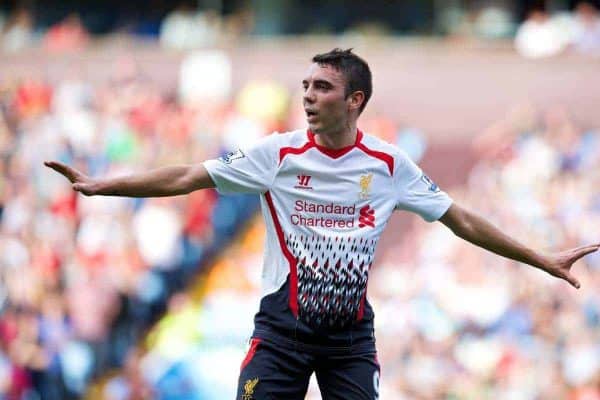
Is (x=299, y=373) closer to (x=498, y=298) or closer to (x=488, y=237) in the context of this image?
(x=488, y=237)

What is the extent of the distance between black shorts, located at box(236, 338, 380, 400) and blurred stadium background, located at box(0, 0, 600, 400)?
8642 millimetres

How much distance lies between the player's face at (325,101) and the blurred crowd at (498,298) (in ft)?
28.2

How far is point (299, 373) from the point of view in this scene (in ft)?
21.1

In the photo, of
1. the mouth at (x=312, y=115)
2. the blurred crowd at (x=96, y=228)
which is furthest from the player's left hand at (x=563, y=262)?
the blurred crowd at (x=96, y=228)

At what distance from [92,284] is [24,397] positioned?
1824 mm

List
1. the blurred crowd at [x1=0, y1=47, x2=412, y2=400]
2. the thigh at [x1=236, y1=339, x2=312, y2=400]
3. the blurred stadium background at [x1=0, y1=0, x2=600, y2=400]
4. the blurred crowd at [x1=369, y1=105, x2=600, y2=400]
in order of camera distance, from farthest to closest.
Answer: the blurred crowd at [x1=0, y1=47, x2=412, y2=400]
the blurred stadium background at [x1=0, y1=0, x2=600, y2=400]
the blurred crowd at [x1=369, y1=105, x2=600, y2=400]
the thigh at [x1=236, y1=339, x2=312, y2=400]

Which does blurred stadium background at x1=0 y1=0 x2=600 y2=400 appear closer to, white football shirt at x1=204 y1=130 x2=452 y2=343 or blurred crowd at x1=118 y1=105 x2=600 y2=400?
blurred crowd at x1=118 y1=105 x2=600 y2=400

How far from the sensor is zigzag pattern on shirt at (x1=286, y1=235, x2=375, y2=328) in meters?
6.41

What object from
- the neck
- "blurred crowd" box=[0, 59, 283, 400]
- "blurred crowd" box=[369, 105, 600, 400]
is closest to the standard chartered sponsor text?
the neck

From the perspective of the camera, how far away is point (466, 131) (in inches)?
634

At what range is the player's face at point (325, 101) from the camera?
6.43 meters

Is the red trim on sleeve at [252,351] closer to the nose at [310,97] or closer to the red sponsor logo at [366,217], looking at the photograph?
the red sponsor logo at [366,217]

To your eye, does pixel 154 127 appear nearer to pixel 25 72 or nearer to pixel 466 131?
pixel 25 72

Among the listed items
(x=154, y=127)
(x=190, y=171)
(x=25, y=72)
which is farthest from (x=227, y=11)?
(x=190, y=171)
